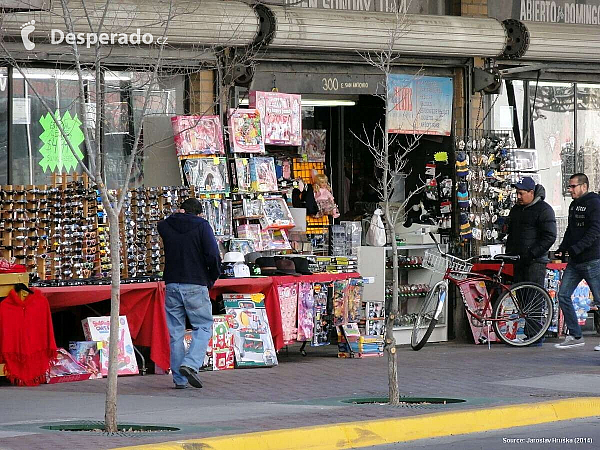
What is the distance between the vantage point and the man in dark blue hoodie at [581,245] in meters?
15.9

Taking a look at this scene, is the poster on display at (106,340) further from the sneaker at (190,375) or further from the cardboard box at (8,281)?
the sneaker at (190,375)

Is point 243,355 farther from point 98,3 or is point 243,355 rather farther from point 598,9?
point 598,9

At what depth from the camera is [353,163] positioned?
744 inches

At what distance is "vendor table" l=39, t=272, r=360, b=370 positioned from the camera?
13.5m

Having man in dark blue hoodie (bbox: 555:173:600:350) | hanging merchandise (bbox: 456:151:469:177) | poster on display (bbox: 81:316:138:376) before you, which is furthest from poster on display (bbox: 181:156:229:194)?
man in dark blue hoodie (bbox: 555:173:600:350)

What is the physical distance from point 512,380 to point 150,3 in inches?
228

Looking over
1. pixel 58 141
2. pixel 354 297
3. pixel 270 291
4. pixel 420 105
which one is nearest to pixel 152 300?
pixel 270 291

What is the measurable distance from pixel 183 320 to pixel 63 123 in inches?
116

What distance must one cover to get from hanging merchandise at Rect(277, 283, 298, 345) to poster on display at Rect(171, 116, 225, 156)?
183 cm

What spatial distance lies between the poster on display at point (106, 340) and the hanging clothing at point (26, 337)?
72 centimetres

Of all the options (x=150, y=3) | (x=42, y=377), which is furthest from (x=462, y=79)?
(x=42, y=377)

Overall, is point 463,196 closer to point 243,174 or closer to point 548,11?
point 548,11

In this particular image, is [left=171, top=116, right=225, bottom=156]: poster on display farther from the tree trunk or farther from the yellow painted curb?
the yellow painted curb

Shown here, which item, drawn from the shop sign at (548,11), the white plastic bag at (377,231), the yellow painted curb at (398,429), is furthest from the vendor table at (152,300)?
the shop sign at (548,11)
